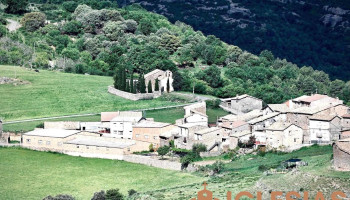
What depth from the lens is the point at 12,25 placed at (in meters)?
151

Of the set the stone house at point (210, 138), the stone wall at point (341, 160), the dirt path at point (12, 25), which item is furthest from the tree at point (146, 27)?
the stone wall at point (341, 160)

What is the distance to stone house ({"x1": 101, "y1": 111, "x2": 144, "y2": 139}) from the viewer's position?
8550 cm

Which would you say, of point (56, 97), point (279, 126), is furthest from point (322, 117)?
point (56, 97)

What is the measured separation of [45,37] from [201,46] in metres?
28.7

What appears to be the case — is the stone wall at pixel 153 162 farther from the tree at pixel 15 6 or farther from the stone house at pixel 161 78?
the tree at pixel 15 6

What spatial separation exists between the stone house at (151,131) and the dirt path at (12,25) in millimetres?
71271

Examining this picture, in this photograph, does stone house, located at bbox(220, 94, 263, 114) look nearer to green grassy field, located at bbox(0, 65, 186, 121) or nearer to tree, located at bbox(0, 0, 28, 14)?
green grassy field, located at bbox(0, 65, 186, 121)

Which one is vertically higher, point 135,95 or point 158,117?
point 135,95

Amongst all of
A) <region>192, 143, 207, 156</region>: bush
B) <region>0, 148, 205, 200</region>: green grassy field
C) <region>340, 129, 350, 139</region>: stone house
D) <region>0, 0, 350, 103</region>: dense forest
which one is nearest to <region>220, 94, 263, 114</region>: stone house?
<region>0, 0, 350, 103</region>: dense forest

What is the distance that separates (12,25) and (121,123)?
71.9 meters

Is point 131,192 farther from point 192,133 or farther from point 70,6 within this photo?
point 70,6

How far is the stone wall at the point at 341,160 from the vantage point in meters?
58.8

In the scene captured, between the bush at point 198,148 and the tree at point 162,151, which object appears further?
the bush at point 198,148

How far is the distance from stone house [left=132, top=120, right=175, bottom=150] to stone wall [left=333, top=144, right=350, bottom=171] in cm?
2606
